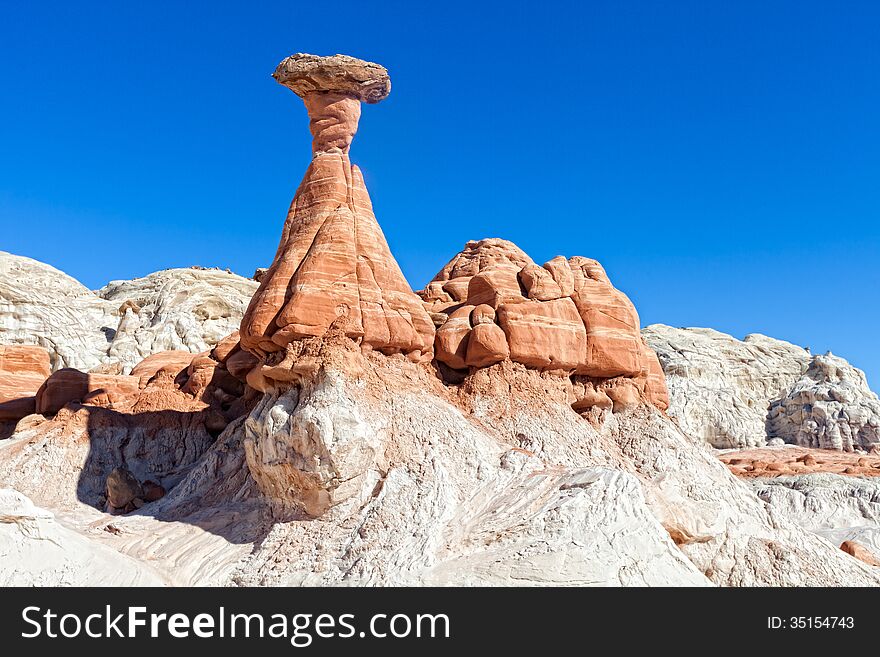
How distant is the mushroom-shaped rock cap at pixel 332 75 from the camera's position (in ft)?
68.7

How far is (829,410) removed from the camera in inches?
2255

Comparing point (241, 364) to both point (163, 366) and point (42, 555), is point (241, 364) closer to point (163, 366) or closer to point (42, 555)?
point (163, 366)

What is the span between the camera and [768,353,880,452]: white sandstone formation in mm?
55062

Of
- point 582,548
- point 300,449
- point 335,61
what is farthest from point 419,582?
point 335,61

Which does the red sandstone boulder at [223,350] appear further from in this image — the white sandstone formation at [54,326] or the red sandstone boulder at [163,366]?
the white sandstone formation at [54,326]

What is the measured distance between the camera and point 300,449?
54.2ft

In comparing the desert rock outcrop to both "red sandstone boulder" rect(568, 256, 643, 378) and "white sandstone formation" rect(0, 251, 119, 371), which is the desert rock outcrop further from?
"white sandstone formation" rect(0, 251, 119, 371)

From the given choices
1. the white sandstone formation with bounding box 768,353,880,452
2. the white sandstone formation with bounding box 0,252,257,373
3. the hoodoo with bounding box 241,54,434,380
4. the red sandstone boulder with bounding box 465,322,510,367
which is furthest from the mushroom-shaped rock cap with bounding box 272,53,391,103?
the white sandstone formation with bounding box 768,353,880,452

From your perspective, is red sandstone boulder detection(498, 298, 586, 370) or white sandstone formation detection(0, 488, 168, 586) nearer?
white sandstone formation detection(0, 488, 168, 586)

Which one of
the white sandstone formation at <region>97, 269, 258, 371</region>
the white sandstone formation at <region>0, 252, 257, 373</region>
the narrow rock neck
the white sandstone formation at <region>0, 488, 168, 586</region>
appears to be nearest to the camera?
the white sandstone formation at <region>0, 488, 168, 586</region>

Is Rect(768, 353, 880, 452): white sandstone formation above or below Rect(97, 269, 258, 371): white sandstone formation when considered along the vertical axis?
below

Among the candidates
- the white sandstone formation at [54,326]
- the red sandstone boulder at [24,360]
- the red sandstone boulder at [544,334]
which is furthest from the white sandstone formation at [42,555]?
the white sandstone formation at [54,326]

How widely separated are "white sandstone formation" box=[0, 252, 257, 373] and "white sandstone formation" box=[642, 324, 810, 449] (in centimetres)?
3039

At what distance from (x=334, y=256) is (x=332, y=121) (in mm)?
4179
